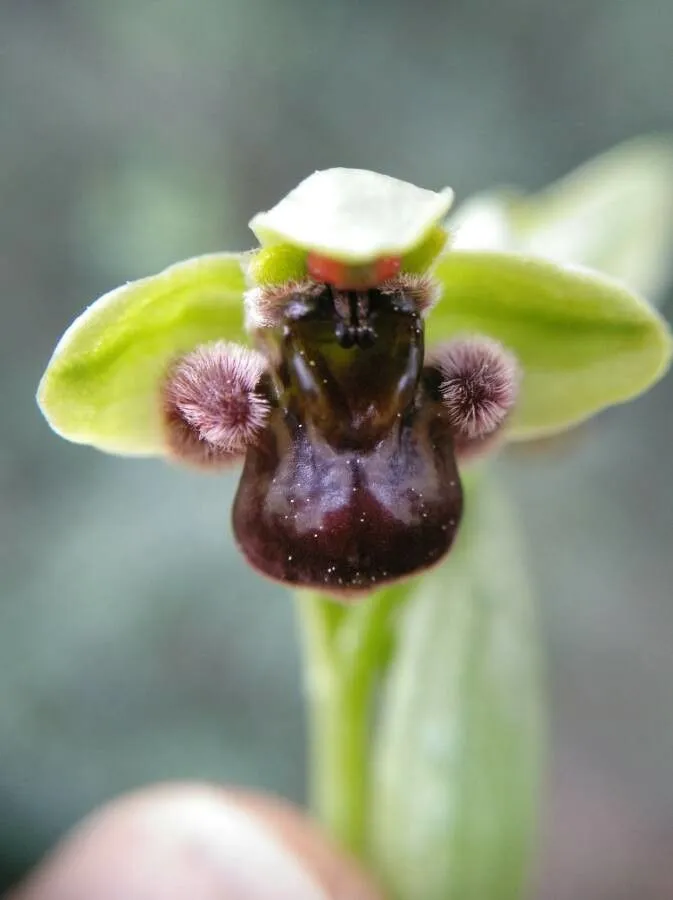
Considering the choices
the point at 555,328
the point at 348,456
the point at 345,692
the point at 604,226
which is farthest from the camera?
the point at 604,226

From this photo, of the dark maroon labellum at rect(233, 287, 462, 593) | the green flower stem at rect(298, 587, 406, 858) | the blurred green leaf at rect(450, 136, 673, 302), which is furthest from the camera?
the blurred green leaf at rect(450, 136, 673, 302)

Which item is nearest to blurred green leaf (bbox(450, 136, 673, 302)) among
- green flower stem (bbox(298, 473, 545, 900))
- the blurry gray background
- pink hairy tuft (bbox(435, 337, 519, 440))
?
the blurry gray background

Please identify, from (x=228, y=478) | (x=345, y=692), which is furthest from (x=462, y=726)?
(x=228, y=478)

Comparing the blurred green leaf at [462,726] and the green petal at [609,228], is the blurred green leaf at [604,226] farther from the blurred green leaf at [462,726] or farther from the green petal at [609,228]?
the blurred green leaf at [462,726]

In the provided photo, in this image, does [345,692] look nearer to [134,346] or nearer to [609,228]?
[134,346]

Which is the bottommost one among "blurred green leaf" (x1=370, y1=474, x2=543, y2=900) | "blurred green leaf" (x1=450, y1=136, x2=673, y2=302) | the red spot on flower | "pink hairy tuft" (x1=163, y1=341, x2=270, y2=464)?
"blurred green leaf" (x1=370, y1=474, x2=543, y2=900)

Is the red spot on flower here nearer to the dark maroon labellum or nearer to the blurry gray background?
the dark maroon labellum

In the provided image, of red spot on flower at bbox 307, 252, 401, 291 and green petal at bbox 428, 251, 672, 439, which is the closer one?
red spot on flower at bbox 307, 252, 401, 291

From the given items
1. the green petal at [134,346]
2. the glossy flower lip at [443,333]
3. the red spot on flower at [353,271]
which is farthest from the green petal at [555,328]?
the green petal at [134,346]

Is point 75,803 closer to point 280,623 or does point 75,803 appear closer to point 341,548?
point 280,623
